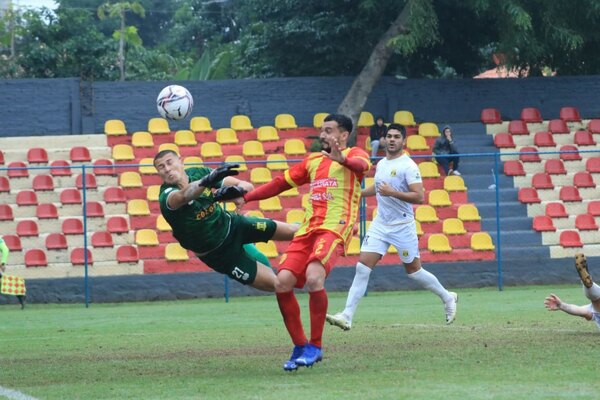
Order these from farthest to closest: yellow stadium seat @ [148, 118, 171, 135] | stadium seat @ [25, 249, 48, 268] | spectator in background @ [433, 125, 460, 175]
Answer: yellow stadium seat @ [148, 118, 171, 135] → spectator in background @ [433, 125, 460, 175] → stadium seat @ [25, 249, 48, 268]

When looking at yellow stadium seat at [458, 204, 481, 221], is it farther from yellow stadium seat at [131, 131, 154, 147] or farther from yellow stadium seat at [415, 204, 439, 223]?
yellow stadium seat at [131, 131, 154, 147]

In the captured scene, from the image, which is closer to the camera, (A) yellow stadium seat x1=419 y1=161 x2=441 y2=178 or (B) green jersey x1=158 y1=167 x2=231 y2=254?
(B) green jersey x1=158 y1=167 x2=231 y2=254

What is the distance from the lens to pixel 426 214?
75.5 feet

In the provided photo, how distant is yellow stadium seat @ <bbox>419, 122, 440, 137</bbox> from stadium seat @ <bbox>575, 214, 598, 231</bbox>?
14.0 feet

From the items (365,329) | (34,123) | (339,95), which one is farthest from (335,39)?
(365,329)

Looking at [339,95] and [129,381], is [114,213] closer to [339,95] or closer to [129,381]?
[339,95]

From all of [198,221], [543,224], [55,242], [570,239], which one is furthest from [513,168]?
[198,221]

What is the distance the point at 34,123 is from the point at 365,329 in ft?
48.7

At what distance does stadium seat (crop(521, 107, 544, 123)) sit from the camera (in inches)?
1086

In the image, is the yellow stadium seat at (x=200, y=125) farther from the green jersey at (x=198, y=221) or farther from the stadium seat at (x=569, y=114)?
the green jersey at (x=198, y=221)

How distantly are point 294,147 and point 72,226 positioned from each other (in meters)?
5.55

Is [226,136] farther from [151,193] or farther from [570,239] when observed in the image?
[570,239]

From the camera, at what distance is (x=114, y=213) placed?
23.0m

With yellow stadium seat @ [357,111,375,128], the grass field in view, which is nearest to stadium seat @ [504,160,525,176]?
yellow stadium seat @ [357,111,375,128]
